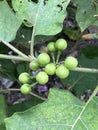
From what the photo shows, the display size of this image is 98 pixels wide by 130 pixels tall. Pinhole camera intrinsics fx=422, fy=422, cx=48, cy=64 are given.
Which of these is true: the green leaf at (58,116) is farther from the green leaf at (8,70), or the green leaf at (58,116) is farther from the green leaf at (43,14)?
the green leaf at (8,70)

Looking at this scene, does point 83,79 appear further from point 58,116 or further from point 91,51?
point 58,116

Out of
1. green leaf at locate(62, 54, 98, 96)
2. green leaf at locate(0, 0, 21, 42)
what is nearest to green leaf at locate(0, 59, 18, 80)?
green leaf at locate(62, 54, 98, 96)

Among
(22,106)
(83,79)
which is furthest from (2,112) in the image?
(83,79)

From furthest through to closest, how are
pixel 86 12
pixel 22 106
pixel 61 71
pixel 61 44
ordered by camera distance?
pixel 22 106, pixel 86 12, pixel 61 44, pixel 61 71

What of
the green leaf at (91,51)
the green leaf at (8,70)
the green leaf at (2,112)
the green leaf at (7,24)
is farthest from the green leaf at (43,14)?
the green leaf at (91,51)

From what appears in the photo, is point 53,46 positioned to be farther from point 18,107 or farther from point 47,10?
point 18,107

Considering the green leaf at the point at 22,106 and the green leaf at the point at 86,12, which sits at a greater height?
the green leaf at the point at 86,12

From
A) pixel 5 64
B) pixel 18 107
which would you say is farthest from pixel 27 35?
pixel 18 107
